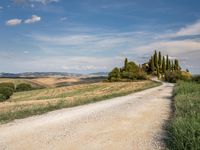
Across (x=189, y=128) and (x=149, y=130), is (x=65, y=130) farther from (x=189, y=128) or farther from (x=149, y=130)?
(x=189, y=128)

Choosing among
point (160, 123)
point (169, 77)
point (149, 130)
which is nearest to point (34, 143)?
point (149, 130)

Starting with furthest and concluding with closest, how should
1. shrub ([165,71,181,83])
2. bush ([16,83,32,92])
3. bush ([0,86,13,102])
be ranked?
bush ([16,83,32,92])
shrub ([165,71,181,83])
bush ([0,86,13,102])

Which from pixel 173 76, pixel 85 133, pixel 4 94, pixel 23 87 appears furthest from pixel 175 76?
pixel 85 133

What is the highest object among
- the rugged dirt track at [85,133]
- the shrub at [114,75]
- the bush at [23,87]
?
the shrub at [114,75]

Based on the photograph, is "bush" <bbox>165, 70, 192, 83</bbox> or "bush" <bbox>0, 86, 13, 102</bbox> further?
"bush" <bbox>165, 70, 192, 83</bbox>

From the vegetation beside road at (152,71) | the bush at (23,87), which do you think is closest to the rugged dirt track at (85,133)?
the vegetation beside road at (152,71)

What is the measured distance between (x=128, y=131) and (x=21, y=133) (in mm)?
3471

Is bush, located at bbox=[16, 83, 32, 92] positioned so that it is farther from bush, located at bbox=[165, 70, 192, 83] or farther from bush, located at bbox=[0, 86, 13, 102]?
bush, located at bbox=[165, 70, 192, 83]

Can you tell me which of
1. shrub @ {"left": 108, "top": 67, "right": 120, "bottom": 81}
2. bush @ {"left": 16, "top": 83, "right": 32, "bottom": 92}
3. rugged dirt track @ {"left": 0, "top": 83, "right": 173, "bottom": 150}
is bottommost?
bush @ {"left": 16, "top": 83, "right": 32, "bottom": 92}

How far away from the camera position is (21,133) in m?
10.5

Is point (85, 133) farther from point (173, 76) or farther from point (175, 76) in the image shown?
point (173, 76)

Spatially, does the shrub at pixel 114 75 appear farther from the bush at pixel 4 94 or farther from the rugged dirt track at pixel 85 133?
the rugged dirt track at pixel 85 133

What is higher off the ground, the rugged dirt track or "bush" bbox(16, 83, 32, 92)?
the rugged dirt track

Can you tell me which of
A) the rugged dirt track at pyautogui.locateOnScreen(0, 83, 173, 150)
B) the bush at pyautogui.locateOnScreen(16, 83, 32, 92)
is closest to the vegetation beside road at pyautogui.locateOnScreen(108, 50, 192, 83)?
the bush at pyautogui.locateOnScreen(16, 83, 32, 92)
